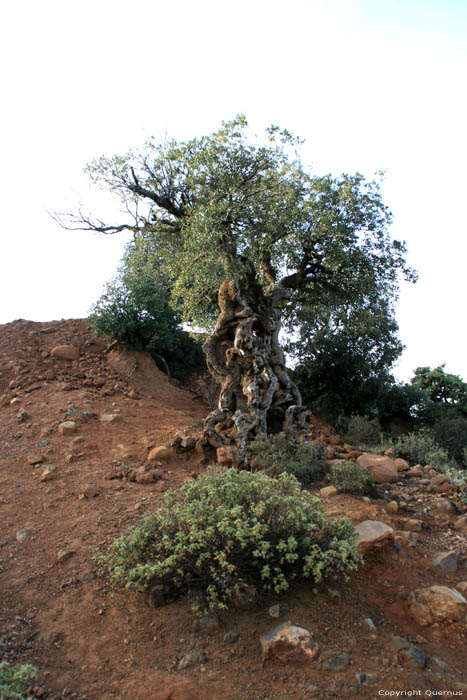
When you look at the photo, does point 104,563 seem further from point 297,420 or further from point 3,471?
point 297,420

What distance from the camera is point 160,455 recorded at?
7.97 m

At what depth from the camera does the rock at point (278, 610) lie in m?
4.12

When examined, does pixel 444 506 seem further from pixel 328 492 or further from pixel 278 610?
pixel 278 610

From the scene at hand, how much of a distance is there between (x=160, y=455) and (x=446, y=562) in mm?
4359

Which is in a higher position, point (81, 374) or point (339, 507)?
point (81, 374)

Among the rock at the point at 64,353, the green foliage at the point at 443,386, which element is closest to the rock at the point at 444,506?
the rock at the point at 64,353

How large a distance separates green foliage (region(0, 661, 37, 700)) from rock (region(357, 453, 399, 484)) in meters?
5.54

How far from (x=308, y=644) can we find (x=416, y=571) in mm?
1748

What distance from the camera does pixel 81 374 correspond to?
12633mm

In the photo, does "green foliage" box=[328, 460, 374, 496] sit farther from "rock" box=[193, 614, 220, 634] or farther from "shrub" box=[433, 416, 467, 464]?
"shrub" box=[433, 416, 467, 464]

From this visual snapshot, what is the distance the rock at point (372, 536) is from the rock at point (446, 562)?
0.50m

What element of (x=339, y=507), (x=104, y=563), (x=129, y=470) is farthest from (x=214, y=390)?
(x=104, y=563)

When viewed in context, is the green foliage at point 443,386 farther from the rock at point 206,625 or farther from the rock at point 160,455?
the rock at point 206,625

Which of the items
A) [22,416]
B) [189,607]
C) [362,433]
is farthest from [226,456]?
[362,433]
